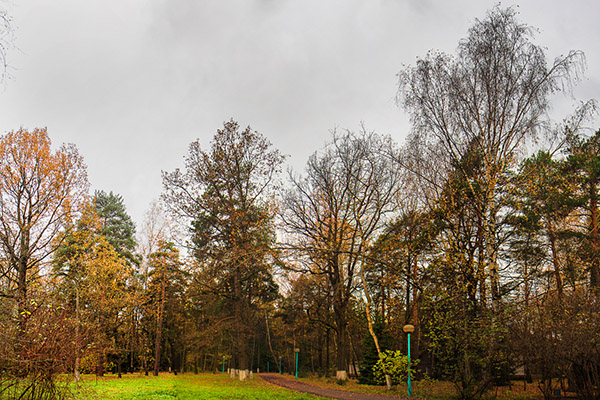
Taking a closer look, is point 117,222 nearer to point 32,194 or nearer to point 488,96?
point 32,194

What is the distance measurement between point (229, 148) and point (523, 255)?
16644 mm

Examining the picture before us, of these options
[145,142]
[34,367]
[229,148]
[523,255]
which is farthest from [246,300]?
[34,367]

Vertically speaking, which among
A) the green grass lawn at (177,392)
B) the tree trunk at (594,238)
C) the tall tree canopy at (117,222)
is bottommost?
the green grass lawn at (177,392)

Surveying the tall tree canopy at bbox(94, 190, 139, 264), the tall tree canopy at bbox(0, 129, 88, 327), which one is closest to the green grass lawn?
the tall tree canopy at bbox(0, 129, 88, 327)

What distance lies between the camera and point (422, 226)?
20406mm

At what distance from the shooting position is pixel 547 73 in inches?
559

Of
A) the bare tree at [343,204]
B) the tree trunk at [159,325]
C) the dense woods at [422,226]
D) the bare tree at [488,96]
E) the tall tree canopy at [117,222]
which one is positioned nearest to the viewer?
the dense woods at [422,226]

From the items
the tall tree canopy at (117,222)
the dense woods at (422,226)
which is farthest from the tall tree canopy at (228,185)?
the tall tree canopy at (117,222)

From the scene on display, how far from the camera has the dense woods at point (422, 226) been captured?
11.0 metres

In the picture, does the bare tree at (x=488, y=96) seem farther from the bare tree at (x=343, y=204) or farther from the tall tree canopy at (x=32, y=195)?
the tall tree canopy at (x=32, y=195)

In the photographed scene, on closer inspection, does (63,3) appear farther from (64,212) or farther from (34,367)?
(64,212)

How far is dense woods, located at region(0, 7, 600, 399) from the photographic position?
11.0 meters

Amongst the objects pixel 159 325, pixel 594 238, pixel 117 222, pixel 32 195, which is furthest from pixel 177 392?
pixel 117 222

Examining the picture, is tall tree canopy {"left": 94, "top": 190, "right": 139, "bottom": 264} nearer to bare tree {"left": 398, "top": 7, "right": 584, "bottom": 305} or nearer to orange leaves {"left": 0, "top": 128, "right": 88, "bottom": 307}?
orange leaves {"left": 0, "top": 128, "right": 88, "bottom": 307}
